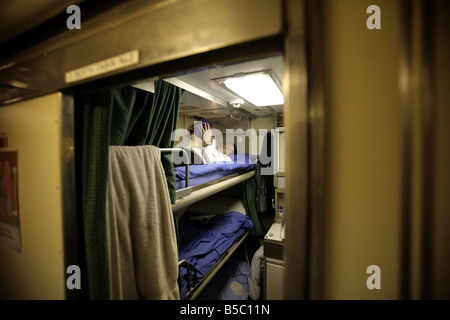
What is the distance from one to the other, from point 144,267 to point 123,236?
0.23 meters

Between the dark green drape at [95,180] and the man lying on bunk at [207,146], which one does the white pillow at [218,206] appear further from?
the dark green drape at [95,180]

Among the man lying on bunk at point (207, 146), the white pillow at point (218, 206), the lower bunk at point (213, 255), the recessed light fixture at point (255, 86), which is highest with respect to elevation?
the recessed light fixture at point (255, 86)

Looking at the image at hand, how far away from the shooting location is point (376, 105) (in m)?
0.35

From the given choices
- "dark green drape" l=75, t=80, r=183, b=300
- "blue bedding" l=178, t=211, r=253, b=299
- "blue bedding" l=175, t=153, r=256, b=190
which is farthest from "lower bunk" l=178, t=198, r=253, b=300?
"dark green drape" l=75, t=80, r=183, b=300

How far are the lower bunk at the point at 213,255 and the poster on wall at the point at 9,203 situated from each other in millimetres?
1000

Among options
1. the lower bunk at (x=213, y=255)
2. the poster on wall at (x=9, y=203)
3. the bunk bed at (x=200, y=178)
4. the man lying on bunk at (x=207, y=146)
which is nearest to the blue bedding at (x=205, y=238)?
the lower bunk at (x=213, y=255)

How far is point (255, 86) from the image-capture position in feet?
5.93

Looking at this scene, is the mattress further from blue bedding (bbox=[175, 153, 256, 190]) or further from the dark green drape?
the dark green drape

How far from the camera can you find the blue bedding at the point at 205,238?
170 centimetres

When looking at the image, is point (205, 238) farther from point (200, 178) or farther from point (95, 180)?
point (95, 180)

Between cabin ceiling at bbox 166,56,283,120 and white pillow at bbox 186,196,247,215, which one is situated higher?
cabin ceiling at bbox 166,56,283,120

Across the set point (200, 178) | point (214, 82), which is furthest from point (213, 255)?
point (214, 82)

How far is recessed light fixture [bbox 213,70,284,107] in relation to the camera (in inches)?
61.7

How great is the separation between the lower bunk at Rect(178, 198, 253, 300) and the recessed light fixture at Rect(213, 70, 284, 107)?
161 cm
